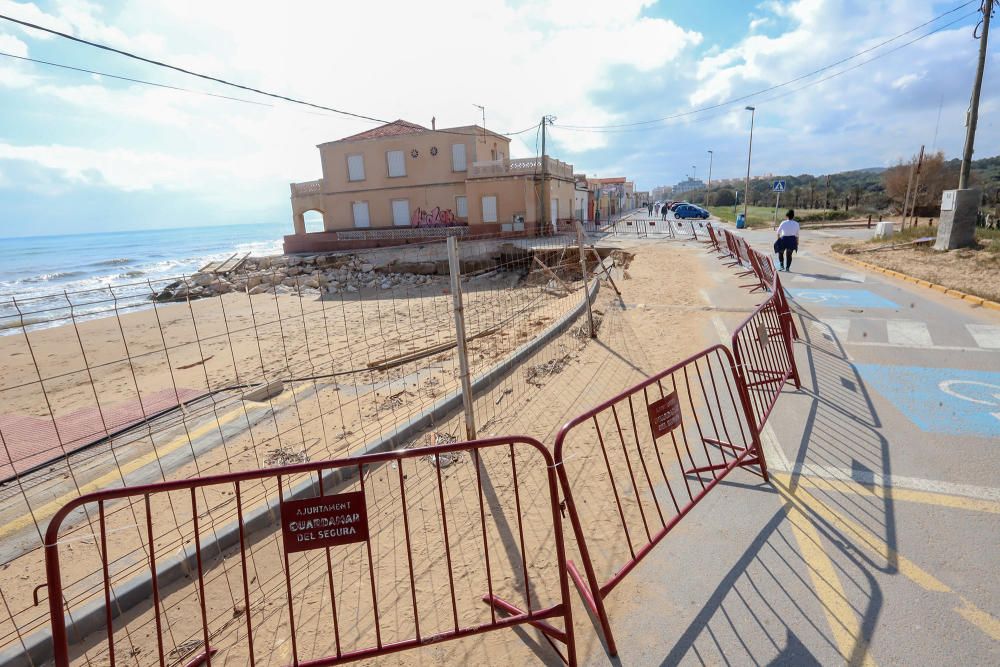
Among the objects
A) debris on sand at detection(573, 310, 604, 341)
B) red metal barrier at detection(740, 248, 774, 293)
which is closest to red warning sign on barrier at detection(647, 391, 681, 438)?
debris on sand at detection(573, 310, 604, 341)

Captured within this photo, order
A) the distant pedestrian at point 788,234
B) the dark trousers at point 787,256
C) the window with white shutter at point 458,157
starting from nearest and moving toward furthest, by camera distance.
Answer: the distant pedestrian at point 788,234 → the dark trousers at point 787,256 → the window with white shutter at point 458,157

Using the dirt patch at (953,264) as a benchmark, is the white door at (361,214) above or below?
above

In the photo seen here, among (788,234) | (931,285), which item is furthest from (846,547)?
(788,234)

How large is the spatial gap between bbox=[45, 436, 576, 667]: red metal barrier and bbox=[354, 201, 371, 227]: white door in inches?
1269

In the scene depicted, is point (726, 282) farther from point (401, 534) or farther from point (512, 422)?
point (401, 534)

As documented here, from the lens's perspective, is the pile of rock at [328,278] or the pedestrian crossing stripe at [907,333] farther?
the pile of rock at [328,278]

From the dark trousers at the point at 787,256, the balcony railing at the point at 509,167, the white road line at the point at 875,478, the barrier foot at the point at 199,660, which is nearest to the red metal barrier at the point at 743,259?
the dark trousers at the point at 787,256

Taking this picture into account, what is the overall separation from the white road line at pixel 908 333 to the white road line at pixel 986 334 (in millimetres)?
572

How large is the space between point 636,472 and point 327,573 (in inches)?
102

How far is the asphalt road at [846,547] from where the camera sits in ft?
8.47

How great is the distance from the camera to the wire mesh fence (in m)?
4.22

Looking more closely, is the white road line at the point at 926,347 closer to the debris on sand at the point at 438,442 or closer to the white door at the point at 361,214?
the debris on sand at the point at 438,442

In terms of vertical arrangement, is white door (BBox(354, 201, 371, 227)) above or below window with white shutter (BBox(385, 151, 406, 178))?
below

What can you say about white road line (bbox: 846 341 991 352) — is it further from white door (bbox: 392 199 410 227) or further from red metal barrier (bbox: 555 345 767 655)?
white door (bbox: 392 199 410 227)
